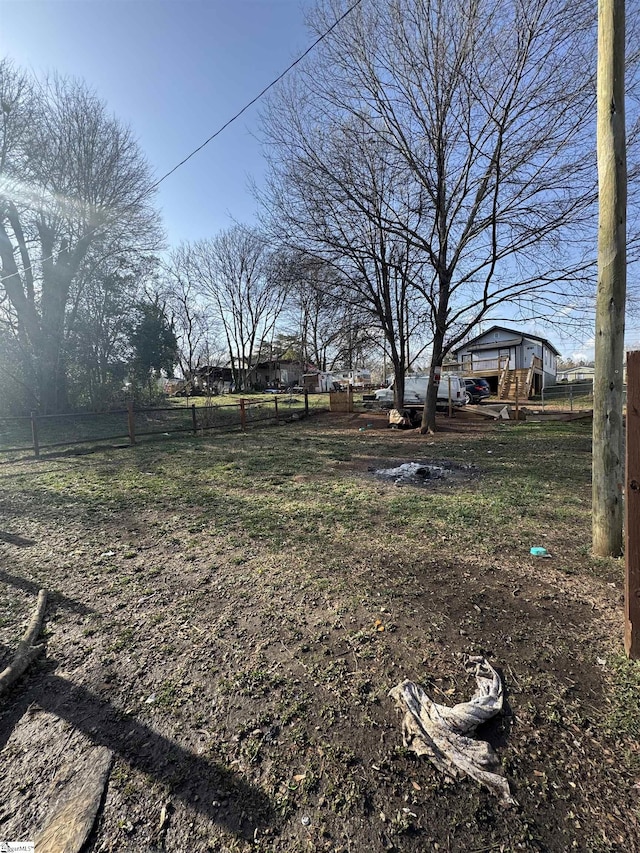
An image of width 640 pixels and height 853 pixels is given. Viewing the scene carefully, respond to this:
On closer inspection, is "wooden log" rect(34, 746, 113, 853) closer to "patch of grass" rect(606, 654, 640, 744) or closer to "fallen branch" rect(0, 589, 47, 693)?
"fallen branch" rect(0, 589, 47, 693)

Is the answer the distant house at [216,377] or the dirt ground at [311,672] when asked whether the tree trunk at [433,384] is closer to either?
the dirt ground at [311,672]

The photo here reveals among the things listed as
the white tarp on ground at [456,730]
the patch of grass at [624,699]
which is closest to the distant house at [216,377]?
the white tarp on ground at [456,730]

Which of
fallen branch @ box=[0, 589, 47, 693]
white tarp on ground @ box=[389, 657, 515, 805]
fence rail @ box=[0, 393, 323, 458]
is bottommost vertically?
white tarp on ground @ box=[389, 657, 515, 805]

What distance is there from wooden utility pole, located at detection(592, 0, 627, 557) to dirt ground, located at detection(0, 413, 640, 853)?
805mm

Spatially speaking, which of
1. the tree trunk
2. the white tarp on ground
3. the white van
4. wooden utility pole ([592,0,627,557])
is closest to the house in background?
the white van

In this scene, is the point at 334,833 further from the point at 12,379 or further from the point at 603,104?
the point at 12,379

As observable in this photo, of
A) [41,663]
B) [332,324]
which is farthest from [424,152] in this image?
[41,663]

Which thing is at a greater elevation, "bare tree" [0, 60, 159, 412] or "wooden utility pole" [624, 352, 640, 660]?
"bare tree" [0, 60, 159, 412]

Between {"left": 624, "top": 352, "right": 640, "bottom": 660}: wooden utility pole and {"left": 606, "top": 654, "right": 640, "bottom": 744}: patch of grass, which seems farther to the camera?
{"left": 624, "top": 352, "right": 640, "bottom": 660}: wooden utility pole

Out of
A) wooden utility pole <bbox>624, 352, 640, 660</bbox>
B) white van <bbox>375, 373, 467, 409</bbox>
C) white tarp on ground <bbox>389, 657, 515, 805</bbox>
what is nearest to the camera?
white tarp on ground <bbox>389, 657, 515, 805</bbox>

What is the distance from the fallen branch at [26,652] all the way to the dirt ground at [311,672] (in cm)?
6

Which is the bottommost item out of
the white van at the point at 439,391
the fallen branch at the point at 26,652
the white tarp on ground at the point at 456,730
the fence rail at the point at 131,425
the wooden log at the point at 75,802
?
the wooden log at the point at 75,802

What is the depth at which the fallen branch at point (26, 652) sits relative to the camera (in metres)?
1.90

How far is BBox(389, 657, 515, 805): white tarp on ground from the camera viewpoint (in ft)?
4.57
